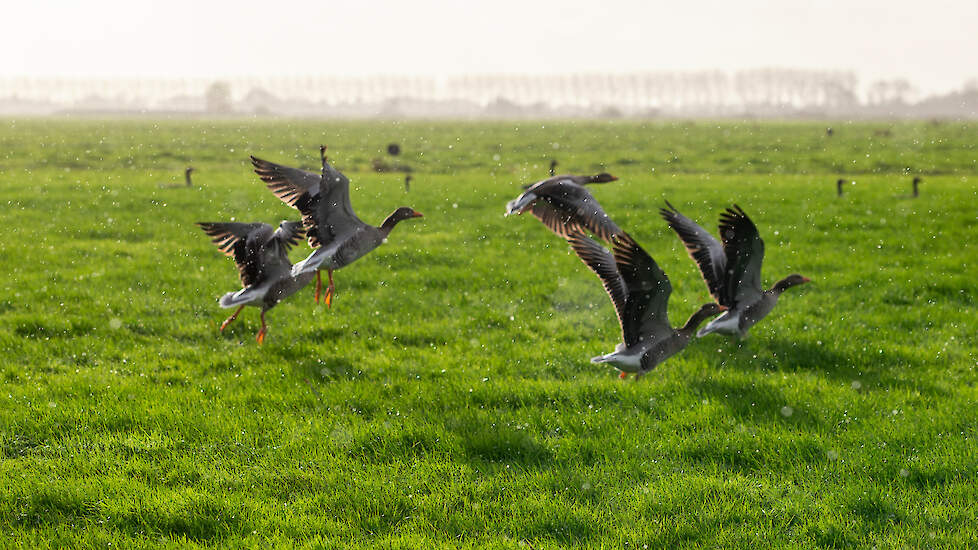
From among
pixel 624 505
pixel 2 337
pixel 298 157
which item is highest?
pixel 298 157

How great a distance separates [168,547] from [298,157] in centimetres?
4419

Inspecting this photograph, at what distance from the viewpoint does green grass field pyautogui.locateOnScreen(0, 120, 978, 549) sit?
18.7 ft

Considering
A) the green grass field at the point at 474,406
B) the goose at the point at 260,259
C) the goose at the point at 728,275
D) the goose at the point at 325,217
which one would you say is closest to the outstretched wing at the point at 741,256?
the goose at the point at 728,275

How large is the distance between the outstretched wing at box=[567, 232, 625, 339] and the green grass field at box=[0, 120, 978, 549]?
1562mm

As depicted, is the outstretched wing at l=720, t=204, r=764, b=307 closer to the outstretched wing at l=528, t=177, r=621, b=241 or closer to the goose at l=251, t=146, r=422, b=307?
the outstretched wing at l=528, t=177, r=621, b=241

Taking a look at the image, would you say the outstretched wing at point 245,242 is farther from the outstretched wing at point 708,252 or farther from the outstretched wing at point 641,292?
the outstretched wing at point 708,252

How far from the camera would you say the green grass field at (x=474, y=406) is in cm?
570

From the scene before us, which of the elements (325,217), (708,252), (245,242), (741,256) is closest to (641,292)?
(708,252)

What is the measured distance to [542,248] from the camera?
1717 cm

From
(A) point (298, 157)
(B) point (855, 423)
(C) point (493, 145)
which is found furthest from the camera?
(C) point (493, 145)

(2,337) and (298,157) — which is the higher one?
(298,157)

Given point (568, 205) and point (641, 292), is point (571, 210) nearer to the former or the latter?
point (568, 205)

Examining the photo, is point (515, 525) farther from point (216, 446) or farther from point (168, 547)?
point (216, 446)

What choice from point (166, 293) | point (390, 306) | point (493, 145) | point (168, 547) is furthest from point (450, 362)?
point (493, 145)
